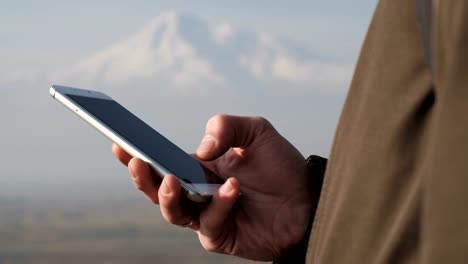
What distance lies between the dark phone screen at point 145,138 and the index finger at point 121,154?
61 millimetres

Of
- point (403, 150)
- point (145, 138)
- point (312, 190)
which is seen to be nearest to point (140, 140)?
point (145, 138)

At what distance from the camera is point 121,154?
9.07 ft

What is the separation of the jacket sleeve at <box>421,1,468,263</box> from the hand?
133 centimetres

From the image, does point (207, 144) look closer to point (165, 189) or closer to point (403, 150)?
point (165, 189)

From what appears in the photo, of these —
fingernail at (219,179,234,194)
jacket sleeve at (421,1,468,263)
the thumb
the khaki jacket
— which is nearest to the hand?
the thumb

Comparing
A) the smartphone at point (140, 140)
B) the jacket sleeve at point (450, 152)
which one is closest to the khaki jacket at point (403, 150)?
the jacket sleeve at point (450, 152)

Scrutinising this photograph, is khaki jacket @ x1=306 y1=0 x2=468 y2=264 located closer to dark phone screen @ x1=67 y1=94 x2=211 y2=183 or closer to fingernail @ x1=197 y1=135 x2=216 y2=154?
dark phone screen @ x1=67 y1=94 x2=211 y2=183

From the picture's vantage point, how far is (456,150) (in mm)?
1371

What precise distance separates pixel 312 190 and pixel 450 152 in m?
1.49

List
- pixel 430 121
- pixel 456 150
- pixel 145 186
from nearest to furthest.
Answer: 1. pixel 456 150
2. pixel 430 121
3. pixel 145 186

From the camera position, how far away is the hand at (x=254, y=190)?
2787mm

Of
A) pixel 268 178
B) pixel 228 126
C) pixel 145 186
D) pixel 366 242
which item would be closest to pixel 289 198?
pixel 268 178

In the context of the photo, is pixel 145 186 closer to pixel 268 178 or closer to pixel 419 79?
pixel 268 178

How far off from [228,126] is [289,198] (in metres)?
0.34
